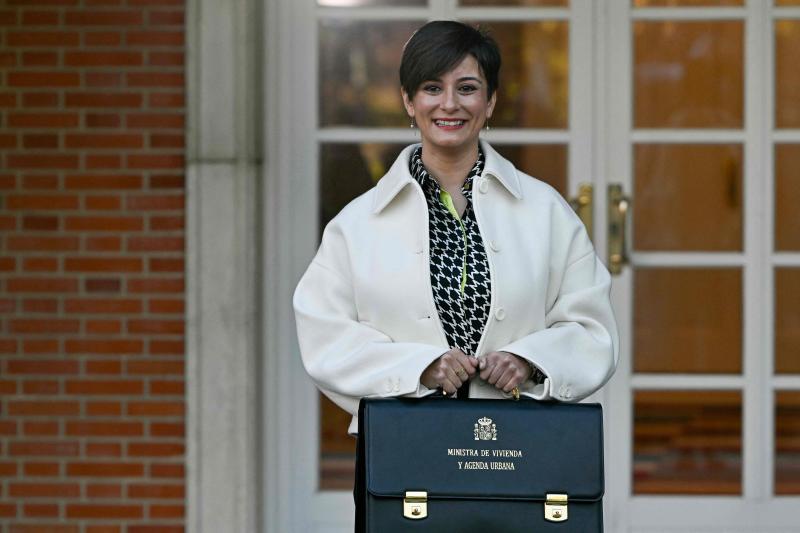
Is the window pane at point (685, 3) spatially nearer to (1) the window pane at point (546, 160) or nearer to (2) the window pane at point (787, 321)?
(1) the window pane at point (546, 160)

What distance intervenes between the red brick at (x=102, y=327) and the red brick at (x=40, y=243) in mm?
254

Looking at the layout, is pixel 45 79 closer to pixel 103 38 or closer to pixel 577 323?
pixel 103 38

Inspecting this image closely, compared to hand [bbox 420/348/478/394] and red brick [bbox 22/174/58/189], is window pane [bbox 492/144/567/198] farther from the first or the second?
hand [bbox 420/348/478/394]

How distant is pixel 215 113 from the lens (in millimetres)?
4598

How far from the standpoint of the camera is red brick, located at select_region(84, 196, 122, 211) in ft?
15.2

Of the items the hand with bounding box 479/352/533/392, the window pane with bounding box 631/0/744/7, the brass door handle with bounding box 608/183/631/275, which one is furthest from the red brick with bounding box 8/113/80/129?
the hand with bounding box 479/352/533/392

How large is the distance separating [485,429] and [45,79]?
2581 millimetres

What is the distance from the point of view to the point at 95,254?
15.2 feet

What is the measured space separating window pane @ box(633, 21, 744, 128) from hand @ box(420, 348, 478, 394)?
7.59 ft

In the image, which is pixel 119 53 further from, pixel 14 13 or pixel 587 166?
pixel 587 166

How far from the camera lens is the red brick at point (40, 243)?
4652 millimetres

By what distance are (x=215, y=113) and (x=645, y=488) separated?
1.95m

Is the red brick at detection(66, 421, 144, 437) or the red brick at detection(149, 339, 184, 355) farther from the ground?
the red brick at detection(149, 339, 184, 355)

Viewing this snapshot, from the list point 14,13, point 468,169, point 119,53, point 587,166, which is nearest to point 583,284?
point 468,169
